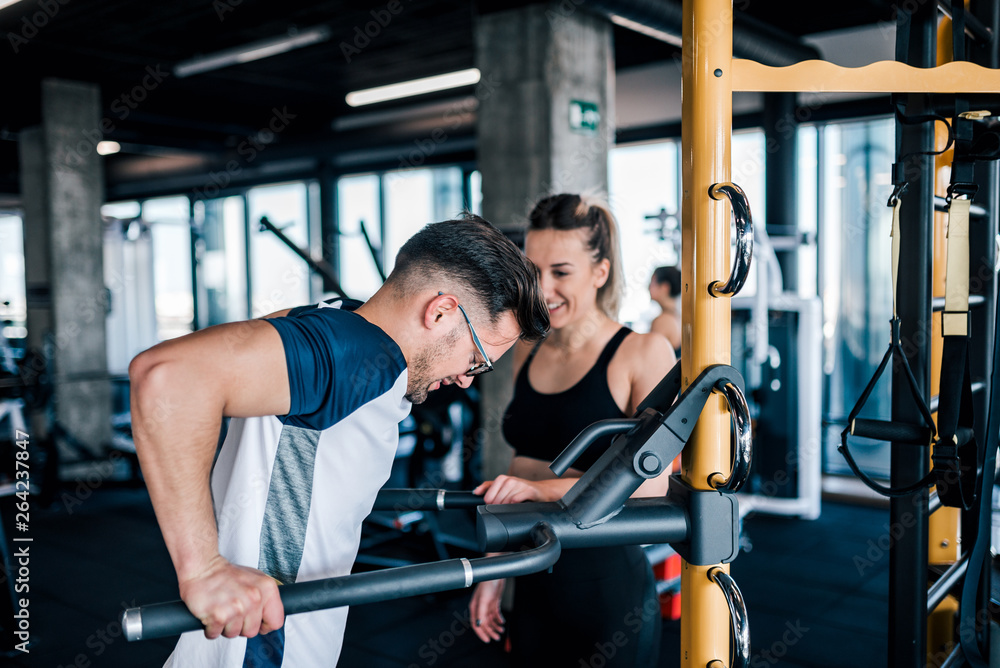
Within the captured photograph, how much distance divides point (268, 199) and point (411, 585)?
11.1m

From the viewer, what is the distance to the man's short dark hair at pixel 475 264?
44.2 inches

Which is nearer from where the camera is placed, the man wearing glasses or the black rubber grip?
the man wearing glasses

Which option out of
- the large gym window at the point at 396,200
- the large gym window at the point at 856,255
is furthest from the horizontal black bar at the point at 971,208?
the large gym window at the point at 396,200

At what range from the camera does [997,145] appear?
1.39 m

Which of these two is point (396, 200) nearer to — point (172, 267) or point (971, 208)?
point (172, 267)

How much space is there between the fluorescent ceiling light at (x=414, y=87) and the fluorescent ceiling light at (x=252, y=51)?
137cm

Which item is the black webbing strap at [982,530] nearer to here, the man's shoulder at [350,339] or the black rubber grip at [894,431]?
the black rubber grip at [894,431]

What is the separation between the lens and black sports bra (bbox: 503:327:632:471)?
A: 1.74m

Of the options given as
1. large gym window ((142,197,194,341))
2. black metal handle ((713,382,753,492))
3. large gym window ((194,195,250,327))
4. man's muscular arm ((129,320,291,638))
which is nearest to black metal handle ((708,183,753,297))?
black metal handle ((713,382,753,492))

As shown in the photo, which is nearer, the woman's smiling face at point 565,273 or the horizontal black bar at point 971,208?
the horizontal black bar at point 971,208

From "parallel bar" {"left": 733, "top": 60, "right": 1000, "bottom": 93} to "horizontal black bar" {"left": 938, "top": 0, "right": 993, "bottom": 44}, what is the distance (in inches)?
22.6

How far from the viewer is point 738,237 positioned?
959mm

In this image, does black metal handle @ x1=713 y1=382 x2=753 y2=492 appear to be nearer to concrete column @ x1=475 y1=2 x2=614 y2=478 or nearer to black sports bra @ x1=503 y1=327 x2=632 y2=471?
black sports bra @ x1=503 y1=327 x2=632 y2=471

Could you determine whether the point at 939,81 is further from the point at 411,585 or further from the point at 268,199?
the point at 268,199
